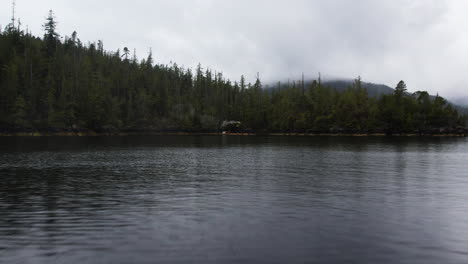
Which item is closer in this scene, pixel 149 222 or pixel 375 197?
pixel 149 222

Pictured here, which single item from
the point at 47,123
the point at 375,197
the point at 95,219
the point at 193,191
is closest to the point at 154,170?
the point at 193,191

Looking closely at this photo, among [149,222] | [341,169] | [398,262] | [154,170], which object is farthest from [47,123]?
[398,262]

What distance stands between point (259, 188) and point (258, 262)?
18.4 metres

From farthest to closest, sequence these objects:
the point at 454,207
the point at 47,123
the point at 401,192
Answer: the point at 47,123, the point at 401,192, the point at 454,207

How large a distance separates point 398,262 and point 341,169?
34.1 meters

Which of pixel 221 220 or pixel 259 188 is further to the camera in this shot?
pixel 259 188

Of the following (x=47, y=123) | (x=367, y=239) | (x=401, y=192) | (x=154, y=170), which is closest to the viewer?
(x=367, y=239)

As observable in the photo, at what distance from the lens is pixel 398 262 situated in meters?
14.6

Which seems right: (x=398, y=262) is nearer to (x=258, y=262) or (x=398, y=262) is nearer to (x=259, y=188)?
(x=258, y=262)

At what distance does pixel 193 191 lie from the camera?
31234mm

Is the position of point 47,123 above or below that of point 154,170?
above

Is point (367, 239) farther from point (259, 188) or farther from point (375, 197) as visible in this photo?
point (259, 188)

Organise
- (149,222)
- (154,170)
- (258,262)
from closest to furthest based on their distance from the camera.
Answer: (258,262) < (149,222) < (154,170)

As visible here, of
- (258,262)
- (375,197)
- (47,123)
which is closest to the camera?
(258,262)
